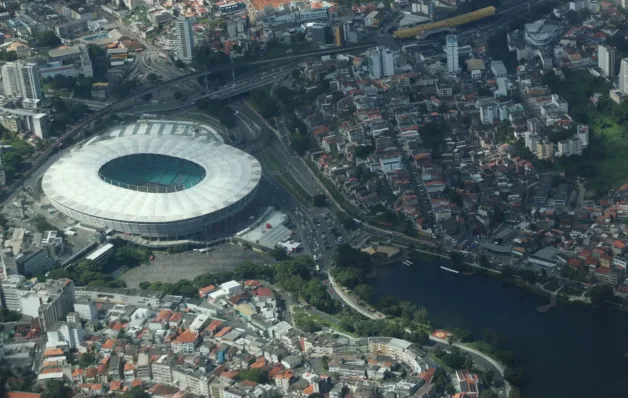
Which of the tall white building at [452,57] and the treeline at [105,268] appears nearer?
the treeline at [105,268]

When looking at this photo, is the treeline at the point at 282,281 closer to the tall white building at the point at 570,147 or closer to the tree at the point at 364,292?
the tree at the point at 364,292

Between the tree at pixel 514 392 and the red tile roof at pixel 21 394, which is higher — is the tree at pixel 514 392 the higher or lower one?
the lower one

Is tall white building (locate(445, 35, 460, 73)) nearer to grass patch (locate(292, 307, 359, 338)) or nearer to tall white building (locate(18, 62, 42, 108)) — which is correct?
tall white building (locate(18, 62, 42, 108))

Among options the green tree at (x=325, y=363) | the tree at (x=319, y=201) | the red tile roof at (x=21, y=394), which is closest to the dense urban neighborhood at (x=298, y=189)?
the green tree at (x=325, y=363)

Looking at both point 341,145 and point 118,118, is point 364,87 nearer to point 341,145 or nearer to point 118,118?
→ point 341,145

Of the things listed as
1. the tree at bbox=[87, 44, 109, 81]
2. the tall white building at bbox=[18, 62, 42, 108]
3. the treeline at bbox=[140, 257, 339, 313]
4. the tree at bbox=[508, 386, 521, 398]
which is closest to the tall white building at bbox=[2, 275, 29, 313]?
the treeline at bbox=[140, 257, 339, 313]

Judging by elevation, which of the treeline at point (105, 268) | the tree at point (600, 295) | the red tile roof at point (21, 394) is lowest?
the tree at point (600, 295)

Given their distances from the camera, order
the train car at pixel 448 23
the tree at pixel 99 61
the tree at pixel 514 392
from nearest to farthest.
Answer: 1. the tree at pixel 514 392
2. the tree at pixel 99 61
3. the train car at pixel 448 23
